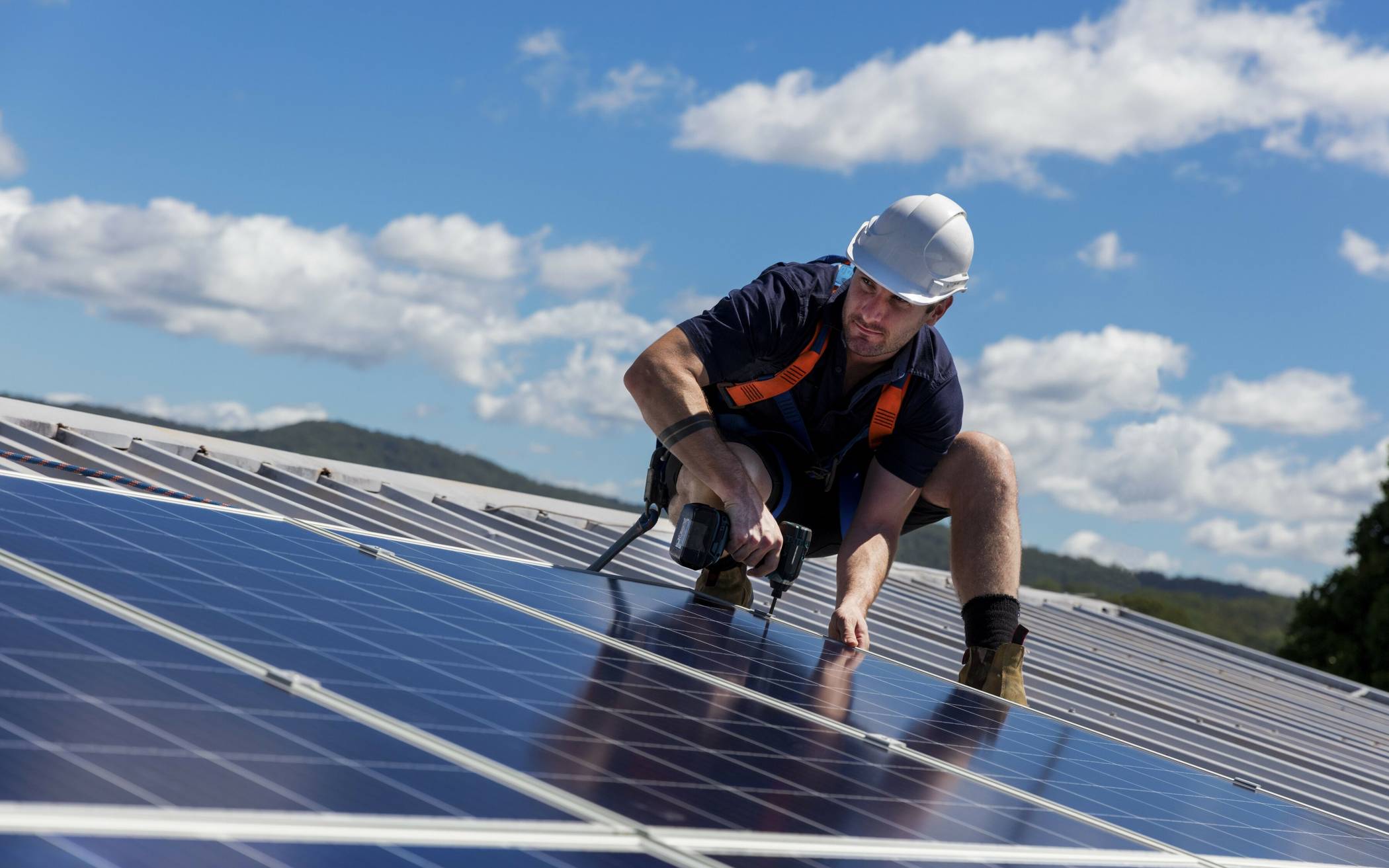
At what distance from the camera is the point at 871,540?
6.85 metres

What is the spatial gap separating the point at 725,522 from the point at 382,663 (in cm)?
289

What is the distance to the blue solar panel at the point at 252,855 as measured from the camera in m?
1.43

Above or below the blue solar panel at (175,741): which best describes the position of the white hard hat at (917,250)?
above

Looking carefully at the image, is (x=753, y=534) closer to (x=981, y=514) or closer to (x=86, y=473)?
(x=981, y=514)

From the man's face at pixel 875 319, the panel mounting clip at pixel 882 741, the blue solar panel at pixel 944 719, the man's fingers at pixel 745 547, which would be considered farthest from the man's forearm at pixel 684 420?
the panel mounting clip at pixel 882 741

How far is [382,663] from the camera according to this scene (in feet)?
9.50

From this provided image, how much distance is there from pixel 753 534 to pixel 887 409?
1291 mm

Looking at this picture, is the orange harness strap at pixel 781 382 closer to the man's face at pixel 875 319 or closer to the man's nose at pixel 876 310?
the man's face at pixel 875 319

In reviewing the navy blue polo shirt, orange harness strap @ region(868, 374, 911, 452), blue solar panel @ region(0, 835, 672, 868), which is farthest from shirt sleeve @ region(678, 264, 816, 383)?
blue solar panel @ region(0, 835, 672, 868)

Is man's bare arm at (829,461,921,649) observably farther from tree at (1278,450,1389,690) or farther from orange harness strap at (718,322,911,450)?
tree at (1278,450,1389,690)

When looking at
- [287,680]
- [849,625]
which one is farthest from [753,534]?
[287,680]

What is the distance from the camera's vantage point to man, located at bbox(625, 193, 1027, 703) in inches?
245

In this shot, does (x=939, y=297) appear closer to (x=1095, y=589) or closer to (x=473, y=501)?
(x=473, y=501)

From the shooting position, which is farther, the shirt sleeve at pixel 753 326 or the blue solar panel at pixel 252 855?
the shirt sleeve at pixel 753 326
